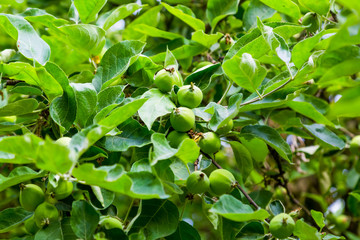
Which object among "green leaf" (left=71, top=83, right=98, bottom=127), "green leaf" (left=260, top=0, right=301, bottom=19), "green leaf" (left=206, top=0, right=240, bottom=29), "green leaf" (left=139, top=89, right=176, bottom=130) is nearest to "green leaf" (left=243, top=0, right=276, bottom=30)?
"green leaf" (left=206, top=0, right=240, bottom=29)

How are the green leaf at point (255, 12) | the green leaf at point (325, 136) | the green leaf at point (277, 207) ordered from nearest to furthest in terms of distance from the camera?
the green leaf at point (277, 207) → the green leaf at point (325, 136) → the green leaf at point (255, 12)

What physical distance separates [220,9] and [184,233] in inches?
30.4

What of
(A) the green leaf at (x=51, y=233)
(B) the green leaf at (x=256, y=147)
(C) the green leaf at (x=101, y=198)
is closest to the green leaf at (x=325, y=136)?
(B) the green leaf at (x=256, y=147)

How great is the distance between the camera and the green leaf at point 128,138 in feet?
2.80

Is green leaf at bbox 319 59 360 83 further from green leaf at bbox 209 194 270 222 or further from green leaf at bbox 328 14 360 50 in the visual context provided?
green leaf at bbox 209 194 270 222

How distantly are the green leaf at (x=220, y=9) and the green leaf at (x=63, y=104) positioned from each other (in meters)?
0.60

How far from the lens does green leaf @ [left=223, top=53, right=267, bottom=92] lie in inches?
32.8

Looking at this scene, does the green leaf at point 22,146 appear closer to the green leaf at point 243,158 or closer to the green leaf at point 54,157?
the green leaf at point 54,157

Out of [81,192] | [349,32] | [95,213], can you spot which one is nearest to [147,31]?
[81,192]

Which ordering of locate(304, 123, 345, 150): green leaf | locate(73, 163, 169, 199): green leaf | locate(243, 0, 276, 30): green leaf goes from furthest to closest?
locate(243, 0, 276, 30): green leaf, locate(304, 123, 345, 150): green leaf, locate(73, 163, 169, 199): green leaf

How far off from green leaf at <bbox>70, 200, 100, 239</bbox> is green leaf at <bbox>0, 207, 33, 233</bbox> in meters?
0.21

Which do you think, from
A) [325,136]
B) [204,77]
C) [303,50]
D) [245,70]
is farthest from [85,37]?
[325,136]

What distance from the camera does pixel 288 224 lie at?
2.72 feet

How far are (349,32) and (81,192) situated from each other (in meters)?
0.64
